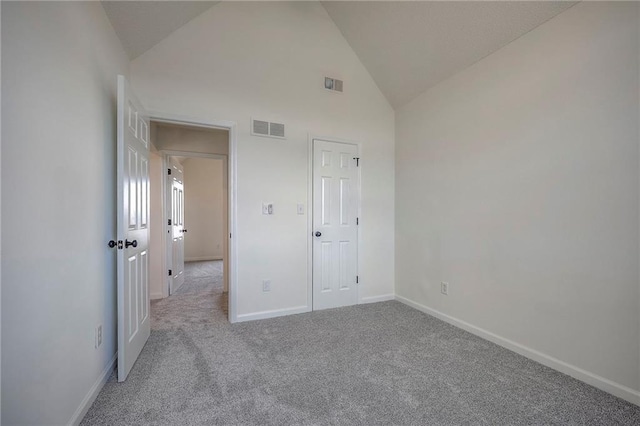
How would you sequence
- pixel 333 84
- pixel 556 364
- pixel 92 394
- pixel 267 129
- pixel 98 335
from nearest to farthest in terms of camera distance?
1. pixel 92 394
2. pixel 98 335
3. pixel 556 364
4. pixel 267 129
5. pixel 333 84

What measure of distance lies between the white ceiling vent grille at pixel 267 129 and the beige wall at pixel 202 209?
16.1 feet

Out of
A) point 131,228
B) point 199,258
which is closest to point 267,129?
point 131,228

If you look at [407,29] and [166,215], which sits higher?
[407,29]

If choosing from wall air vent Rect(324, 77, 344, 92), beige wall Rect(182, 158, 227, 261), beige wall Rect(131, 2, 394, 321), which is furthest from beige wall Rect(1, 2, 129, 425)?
beige wall Rect(182, 158, 227, 261)

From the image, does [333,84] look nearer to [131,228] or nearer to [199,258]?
[131,228]

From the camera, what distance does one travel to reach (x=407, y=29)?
115 inches

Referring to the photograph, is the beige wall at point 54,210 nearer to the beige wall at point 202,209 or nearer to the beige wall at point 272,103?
the beige wall at point 272,103

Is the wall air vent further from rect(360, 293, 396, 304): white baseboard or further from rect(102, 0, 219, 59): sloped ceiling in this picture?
rect(360, 293, 396, 304): white baseboard

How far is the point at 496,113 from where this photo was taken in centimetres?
257

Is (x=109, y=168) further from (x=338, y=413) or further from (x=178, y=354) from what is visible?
(x=338, y=413)

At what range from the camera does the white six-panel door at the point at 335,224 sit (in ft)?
11.3

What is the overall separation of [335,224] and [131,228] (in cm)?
214

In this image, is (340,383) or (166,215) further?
(166,215)

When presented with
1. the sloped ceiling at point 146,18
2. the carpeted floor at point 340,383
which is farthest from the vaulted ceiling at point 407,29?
the carpeted floor at point 340,383
